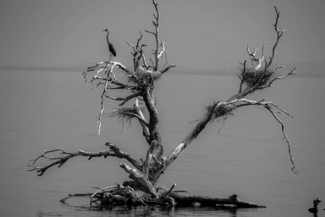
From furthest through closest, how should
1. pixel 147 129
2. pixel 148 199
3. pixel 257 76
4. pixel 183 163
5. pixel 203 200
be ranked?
pixel 183 163 < pixel 147 129 < pixel 257 76 < pixel 203 200 < pixel 148 199

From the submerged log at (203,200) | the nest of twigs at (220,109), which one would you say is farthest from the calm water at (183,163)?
the nest of twigs at (220,109)

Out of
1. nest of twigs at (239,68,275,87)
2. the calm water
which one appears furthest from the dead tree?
the calm water

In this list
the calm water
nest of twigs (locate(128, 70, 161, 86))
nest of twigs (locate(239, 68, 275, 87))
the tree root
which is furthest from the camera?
the calm water

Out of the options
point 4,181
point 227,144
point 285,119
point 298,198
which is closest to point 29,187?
point 4,181

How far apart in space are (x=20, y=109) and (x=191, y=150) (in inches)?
1068

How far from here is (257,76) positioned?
21734mm

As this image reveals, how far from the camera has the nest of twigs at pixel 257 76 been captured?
70.9ft

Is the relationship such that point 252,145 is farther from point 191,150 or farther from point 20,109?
point 20,109

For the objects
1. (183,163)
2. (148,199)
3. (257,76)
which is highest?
(257,76)

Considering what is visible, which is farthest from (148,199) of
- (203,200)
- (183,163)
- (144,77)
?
(183,163)

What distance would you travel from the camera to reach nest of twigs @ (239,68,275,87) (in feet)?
70.9

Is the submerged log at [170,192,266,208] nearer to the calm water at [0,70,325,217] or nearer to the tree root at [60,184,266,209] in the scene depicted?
the tree root at [60,184,266,209]

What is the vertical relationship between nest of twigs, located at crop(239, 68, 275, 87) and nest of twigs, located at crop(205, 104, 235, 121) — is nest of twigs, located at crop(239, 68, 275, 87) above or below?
above

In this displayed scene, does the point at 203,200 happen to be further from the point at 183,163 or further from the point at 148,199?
the point at 183,163
